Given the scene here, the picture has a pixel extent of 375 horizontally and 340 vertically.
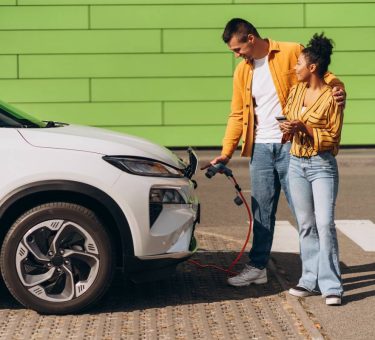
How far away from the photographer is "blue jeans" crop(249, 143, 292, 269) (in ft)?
23.6

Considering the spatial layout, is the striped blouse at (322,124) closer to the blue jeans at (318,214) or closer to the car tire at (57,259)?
the blue jeans at (318,214)

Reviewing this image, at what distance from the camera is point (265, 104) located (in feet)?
23.7

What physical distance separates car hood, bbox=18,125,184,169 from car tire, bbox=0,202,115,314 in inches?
14.1

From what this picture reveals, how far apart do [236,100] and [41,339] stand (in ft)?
7.63

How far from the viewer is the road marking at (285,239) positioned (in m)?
8.82

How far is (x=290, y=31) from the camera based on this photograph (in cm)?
1595

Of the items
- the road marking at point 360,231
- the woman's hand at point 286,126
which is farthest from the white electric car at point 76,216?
the road marking at point 360,231

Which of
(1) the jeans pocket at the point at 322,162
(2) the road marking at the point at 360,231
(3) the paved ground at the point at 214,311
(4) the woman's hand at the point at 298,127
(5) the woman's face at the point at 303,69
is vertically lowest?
(2) the road marking at the point at 360,231

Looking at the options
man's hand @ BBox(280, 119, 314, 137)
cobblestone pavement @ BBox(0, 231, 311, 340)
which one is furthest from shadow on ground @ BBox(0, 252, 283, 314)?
man's hand @ BBox(280, 119, 314, 137)

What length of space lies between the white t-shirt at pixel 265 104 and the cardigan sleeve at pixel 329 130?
543 millimetres

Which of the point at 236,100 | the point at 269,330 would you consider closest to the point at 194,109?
the point at 236,100

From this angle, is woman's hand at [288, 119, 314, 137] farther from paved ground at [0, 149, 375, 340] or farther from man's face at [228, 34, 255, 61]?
paved ground at [0, 149, 375, 340]

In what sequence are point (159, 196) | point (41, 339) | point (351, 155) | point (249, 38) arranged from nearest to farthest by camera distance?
point (41, 339) < point (159, 196) < point (249, 38) < point (351, 155)

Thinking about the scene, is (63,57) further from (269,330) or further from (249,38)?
(269,330)
